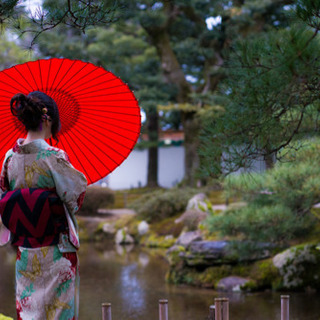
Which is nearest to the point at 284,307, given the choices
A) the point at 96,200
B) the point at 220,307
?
the point at 220,307

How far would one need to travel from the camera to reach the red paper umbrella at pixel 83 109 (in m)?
→ 2.59

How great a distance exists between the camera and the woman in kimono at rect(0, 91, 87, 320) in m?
2.09

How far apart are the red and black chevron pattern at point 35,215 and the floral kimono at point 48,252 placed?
0.07 feet

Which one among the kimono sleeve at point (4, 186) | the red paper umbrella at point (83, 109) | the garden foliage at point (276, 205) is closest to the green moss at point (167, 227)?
the garden foliage at point (276, 205)

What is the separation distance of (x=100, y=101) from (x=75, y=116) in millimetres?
164

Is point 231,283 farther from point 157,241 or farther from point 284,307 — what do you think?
point 157,241

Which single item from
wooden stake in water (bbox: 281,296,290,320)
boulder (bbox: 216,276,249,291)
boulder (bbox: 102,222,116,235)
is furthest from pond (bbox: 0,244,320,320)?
boulder (bbox: 102,222,116,235)

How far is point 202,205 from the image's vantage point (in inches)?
444

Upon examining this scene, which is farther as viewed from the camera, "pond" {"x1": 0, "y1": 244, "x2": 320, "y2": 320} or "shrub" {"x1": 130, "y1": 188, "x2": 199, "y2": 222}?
"shrub" {"x1": 130, "y1": 188, "x2": 199, "y2": 222}

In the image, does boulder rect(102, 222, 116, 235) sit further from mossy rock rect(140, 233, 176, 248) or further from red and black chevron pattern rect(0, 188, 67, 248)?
red and black chevron pattern rect(0, 188, 67, 248)

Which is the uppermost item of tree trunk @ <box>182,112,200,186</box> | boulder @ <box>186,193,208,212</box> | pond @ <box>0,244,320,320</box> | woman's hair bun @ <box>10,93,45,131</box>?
tree trunk @ <box>182,112,200,186</box>

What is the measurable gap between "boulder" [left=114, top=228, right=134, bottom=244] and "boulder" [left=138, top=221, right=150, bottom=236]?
1.19 ft

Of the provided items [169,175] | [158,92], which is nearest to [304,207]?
[158,92]

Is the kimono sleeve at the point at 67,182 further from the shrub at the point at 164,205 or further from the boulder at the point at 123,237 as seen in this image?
the boulder at the point at 123,237
